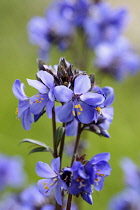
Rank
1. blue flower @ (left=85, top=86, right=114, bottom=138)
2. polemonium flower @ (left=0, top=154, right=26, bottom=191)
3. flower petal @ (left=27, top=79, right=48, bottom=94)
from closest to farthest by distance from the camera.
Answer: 1. flower petal @ (left=27, top=79, right=48, bottom=94)
2. blue flower @ (left=85, top=86, right=114, bottom=138)
3. polemonium flower @ (left=0, top=154, right=26, bottom=191)

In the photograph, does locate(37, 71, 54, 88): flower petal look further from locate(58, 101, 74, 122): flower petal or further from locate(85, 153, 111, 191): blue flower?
locate(85, 153, 111, 191): blue flower

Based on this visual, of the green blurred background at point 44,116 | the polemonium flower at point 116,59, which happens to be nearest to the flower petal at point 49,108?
the green blurred background at point 44,116

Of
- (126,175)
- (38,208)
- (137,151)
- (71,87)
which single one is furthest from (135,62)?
(71,87)

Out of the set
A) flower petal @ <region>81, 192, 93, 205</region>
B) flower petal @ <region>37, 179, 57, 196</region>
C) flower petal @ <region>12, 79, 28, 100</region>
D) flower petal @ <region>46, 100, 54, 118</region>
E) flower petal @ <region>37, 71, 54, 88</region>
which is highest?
flower petal @ <region>37, 71, 54, 88</region>

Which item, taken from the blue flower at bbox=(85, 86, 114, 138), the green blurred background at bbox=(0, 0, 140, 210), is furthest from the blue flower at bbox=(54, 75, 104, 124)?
the green blurred background at bbox=(0, 0, 140, 210)

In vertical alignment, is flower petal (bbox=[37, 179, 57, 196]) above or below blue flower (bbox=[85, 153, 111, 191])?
below

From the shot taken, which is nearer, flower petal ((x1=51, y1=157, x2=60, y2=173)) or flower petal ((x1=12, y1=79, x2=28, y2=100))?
flower petal ((x1=51, y1=157, x2=60, y2=173))

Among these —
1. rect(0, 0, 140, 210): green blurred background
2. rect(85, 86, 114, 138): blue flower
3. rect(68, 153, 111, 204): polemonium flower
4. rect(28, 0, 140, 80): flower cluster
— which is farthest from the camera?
rect(0, 0, 140, 210): green blurred background
